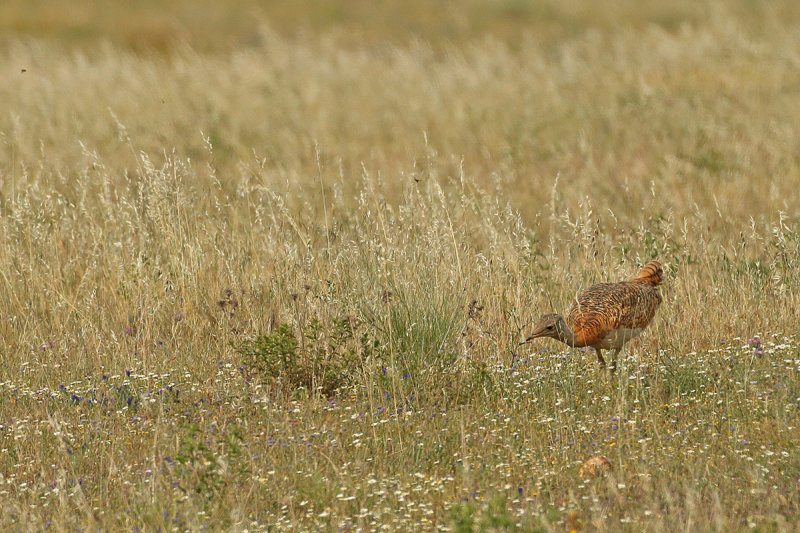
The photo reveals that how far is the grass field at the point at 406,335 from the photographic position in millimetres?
4406

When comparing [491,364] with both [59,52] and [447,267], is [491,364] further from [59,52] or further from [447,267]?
[59,52]

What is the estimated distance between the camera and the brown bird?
5708 mm

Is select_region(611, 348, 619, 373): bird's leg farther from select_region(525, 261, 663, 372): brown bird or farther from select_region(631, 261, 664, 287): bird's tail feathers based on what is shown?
select_region(631, 261, 664, 287): bird's tail feathers

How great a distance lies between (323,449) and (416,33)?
24.0 metres

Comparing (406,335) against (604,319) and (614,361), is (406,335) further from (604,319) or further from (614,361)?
(614,361)

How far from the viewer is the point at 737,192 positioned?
37.2 feet

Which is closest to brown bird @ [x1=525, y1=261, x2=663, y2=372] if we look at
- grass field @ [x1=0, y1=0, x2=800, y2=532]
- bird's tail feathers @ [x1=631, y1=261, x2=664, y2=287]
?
grass field @ [x1=0, y1=0, x2=800, y2=532]

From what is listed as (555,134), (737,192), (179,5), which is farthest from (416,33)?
(737,192)

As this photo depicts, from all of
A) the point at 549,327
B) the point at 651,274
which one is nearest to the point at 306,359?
the point at 549,327

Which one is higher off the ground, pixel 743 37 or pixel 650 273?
pixel 743 37

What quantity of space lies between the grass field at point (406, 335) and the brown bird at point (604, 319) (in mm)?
200

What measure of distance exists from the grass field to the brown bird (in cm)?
20

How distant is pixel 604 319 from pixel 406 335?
1.23 m

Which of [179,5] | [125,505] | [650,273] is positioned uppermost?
[179,5]
